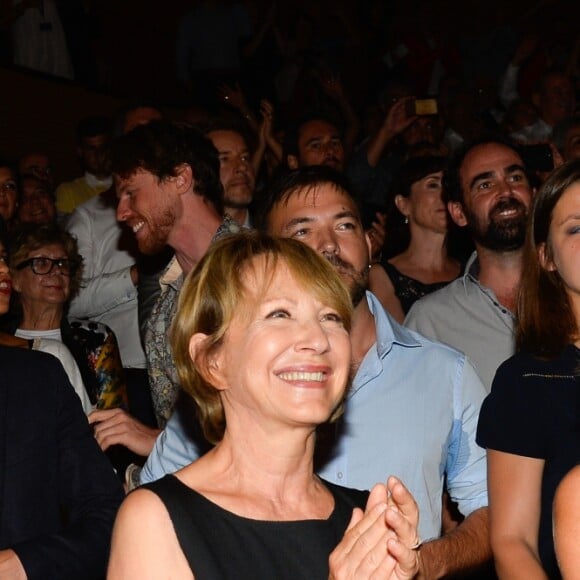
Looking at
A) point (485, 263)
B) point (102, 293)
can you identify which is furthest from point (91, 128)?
point (485, 263)

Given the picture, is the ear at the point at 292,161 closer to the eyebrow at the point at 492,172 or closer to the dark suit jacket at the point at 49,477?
the eyebrow at the point at 492,172

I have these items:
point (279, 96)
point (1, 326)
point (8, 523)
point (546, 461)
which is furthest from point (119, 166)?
point (279, 96)

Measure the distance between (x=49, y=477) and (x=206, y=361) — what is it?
0.75 meters

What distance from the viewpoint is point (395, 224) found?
589cm

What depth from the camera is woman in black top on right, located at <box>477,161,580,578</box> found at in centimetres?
284

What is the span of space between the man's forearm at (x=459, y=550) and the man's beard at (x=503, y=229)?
5.16ft

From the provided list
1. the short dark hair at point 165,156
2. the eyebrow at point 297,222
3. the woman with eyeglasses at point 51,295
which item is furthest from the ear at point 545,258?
the woman with eyeglasses at point 51,295

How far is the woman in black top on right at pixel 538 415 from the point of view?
2.84 m

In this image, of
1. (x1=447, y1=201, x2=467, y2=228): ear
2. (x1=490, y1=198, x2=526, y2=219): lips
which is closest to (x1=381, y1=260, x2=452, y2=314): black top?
(x1=447, y1=201, x2=467, y2=228): ear

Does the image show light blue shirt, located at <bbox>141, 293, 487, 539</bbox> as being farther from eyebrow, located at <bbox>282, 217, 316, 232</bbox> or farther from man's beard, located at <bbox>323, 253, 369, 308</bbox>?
eyebrow, located at <bbox>282, 217, 316, 232</bbox>

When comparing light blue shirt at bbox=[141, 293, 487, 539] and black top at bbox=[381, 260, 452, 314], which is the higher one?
black top at bbox=[381, 260, 452, 314]

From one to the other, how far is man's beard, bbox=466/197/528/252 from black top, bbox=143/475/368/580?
2.34 meters

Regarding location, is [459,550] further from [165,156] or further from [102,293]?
[102,293]

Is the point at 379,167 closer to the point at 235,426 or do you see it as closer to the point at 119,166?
the point at 119,166
